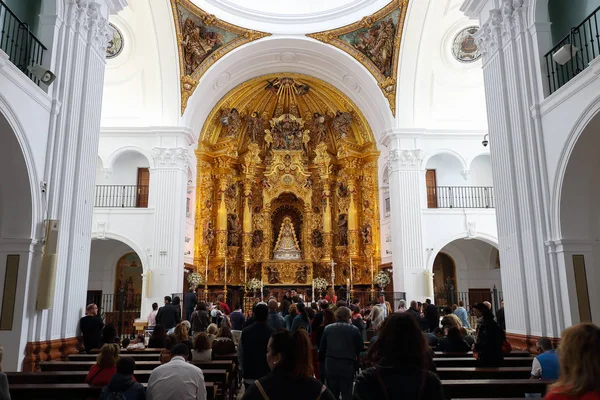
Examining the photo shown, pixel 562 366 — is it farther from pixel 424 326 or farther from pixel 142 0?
pixel 142 0

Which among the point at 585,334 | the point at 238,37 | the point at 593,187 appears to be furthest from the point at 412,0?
the point at 585,334

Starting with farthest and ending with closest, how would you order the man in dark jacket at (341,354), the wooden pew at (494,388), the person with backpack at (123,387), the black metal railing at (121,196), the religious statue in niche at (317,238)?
the religious statue in niche at (317,238), the black metal railing at (121,196), the man in dark jacket at (341,354), the wooden pew at (494,388), the person with backpack at (123,387)

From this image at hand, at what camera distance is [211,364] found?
6.53 metres

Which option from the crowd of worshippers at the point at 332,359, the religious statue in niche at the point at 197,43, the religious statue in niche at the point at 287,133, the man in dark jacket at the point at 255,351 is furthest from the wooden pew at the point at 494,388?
the religious statue in niche at the point at 287,133

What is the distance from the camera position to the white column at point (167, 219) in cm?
1706

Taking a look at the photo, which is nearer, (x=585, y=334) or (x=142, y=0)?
(x=585, y=334)

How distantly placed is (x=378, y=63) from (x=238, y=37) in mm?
5501

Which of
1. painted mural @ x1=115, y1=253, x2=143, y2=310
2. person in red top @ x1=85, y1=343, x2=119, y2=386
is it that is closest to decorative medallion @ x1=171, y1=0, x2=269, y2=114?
painted mural @ x1=115, y1=253, x2=143, y2=310

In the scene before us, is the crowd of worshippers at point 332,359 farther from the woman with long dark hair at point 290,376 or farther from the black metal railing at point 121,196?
the black metal railing at point 121,196

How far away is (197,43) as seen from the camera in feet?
60.9

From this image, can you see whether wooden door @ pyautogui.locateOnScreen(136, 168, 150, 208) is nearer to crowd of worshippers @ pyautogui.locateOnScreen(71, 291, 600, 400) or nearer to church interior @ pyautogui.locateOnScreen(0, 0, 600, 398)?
church interior @ pyautogui.locateOnScreen(0, 0, 600, 398)

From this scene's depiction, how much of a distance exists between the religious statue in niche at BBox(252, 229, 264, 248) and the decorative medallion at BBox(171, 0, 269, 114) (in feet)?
22.2

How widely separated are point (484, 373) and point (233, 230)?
56.4 ft

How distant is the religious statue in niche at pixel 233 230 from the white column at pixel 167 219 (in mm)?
3847
